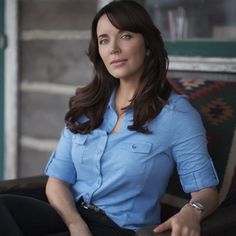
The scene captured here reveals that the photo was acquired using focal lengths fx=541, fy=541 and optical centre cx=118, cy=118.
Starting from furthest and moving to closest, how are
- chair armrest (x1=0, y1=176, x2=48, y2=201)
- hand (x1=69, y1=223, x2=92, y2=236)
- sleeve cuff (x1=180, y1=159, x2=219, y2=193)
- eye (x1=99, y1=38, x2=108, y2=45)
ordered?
1. chair armrest (x1=0, y1=176, x2=48, y2=201)
2. eye (x1=99, y1=38, x2=108, y2=45)
3. hand (x1=69, y1=223, x2=92, y2=236)
4. sleeve cuff (x1=180, y1=159, x2=219, y2=193)

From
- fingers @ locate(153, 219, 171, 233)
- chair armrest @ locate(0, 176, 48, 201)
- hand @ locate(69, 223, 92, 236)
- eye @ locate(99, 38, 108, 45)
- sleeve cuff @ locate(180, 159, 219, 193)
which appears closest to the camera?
fingers @ locate(153, 219, 171, 233)

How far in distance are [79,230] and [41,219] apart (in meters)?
0.16

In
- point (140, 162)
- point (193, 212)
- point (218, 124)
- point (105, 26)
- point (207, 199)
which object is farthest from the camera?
point (218, 124)

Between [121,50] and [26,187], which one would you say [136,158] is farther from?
[26,187]

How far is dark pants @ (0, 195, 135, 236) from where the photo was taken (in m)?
2.12

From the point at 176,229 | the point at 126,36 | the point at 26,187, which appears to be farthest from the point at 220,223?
the point at 26,187

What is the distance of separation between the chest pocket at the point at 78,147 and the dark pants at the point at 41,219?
0.21 meters

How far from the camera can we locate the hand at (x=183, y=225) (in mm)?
1790

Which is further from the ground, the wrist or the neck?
the neck

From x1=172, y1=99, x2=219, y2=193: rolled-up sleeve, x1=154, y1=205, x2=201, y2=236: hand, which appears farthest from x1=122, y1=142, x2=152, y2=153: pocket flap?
x1=154, y1=205, x2=201, y2=236: hand

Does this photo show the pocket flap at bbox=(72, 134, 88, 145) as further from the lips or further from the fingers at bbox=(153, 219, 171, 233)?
the fingers at bbox=(153, 219, 171, 233)

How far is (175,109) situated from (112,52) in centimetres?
35

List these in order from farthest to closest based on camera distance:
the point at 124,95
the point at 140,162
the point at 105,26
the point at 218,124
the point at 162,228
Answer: the point at 218,124
the point at 124,95
the point at 105,26
the point at 140,162
the point at 162,228

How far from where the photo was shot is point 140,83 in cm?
229
